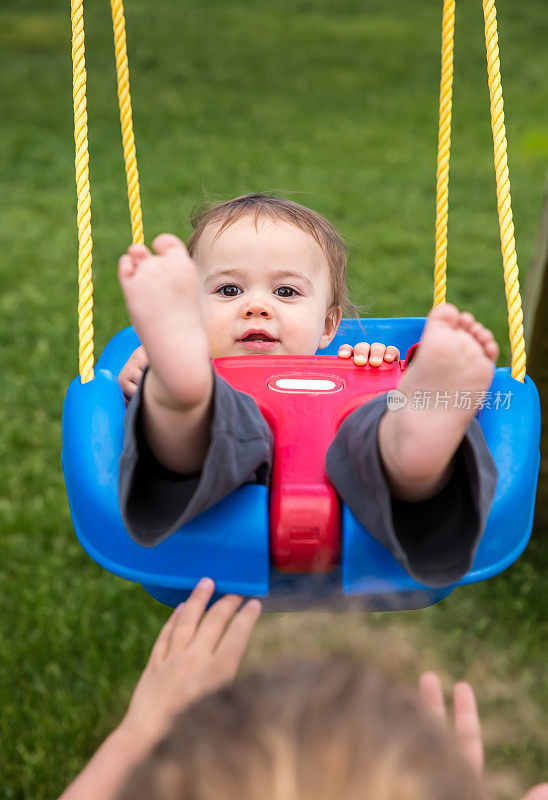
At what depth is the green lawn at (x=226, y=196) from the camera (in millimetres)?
2023

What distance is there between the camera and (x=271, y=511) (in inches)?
47.1

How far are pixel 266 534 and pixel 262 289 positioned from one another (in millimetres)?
529

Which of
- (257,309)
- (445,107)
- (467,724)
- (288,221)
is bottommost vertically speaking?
(467,724)

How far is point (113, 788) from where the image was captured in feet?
3.40

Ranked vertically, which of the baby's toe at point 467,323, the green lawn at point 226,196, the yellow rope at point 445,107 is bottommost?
the green lawn at point 226,196

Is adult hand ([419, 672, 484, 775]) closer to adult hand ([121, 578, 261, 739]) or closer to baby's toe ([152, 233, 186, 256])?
adult hand ([121, 578, 261, 739])


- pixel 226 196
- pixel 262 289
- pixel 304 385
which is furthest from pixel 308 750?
pixel 226 196

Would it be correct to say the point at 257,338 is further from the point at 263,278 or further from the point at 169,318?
the point at 169,318

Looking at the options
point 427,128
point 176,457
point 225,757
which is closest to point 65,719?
point 176,457

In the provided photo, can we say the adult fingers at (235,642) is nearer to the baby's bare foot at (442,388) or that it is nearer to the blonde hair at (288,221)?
the baby's bare foot at (442,388)

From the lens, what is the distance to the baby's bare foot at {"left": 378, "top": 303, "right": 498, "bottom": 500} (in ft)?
3.44

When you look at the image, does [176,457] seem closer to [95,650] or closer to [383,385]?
[383,385]

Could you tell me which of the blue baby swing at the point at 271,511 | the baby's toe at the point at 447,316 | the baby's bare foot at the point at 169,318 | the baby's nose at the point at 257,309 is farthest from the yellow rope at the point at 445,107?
the baby's bare foot at the point at 169,318

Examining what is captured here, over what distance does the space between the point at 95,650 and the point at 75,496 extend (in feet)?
3.26
